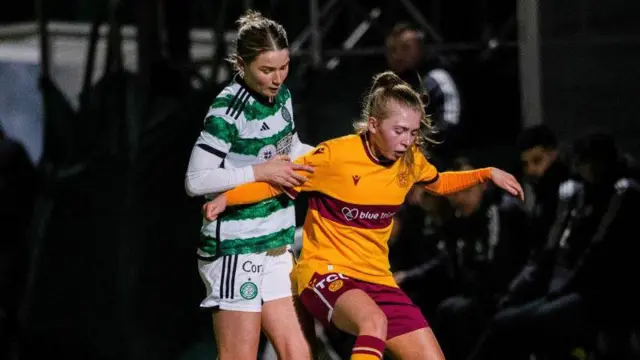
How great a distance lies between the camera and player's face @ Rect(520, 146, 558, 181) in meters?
5.54

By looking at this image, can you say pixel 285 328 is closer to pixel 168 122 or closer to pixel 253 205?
pixel 253 205

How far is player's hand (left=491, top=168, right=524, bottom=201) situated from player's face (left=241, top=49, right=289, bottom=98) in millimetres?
838

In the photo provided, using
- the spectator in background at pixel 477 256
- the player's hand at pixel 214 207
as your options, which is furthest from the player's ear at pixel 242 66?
the spectator in background at pixel 477 256

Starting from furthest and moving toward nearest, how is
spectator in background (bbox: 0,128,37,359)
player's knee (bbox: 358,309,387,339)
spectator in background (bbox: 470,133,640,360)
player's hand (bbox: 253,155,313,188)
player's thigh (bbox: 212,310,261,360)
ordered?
spectator in background (bbox: 0,128,37,359) < spectator in background (bbox: 470,133,640,360) < player's thigh (bbox: 212,310,261,360) < player's hand (bbox: 253,155,313,188) < player's knee (bbox: 358,309,387,339)

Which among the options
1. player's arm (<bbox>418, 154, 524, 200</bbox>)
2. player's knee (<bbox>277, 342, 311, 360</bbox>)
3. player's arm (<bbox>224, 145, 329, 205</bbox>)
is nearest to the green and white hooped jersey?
player's arm (<bbox>224, 145, 329, 205</bbox>)

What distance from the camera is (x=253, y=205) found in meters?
4.20

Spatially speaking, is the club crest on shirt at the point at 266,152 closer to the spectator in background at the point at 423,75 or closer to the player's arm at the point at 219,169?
the player's arm at the point at 219,169

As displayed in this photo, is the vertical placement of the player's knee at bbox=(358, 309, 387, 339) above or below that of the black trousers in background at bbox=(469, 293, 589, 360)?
above

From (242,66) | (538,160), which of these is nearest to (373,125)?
(242,66)

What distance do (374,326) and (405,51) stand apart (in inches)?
78.3

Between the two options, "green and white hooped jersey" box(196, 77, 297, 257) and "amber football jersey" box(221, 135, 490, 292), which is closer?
"green and white hooped jersey" box(196, 77, 297, 257)

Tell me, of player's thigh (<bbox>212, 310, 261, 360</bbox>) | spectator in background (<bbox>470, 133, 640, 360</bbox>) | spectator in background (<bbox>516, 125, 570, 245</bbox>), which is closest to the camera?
player's thigh (<bbox>212, 310, 261, 360</bbox>)

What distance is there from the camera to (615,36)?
5766 mm

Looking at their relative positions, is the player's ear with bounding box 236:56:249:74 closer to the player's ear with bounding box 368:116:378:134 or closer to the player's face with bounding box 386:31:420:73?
the player's ear with bounding box 368:116:378:134
